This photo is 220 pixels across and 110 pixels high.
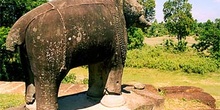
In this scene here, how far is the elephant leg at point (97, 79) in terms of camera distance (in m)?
3.25

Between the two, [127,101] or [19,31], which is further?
[127,101]

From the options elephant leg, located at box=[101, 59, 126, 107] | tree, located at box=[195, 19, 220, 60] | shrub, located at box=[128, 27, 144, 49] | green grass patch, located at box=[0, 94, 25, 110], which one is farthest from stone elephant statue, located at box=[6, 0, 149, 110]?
shrub, located at box=[128, 27, 144, 49]

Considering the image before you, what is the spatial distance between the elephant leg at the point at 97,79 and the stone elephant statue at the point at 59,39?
26 centimetres

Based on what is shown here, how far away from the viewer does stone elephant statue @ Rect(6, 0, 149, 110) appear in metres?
2.48

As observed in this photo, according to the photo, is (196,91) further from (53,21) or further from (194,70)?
(194,70)

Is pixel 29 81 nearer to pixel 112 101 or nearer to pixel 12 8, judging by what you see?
pixel 112 101

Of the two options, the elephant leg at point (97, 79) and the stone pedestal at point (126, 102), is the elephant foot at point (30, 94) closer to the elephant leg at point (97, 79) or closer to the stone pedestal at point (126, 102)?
the stone pedestal at point (126, 102)

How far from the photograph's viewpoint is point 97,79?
11.1ft

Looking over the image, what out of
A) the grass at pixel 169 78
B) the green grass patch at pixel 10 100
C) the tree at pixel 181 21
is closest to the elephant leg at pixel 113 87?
the green grass patch at pixel 10 100

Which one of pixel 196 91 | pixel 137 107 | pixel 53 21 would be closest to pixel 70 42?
pixel 53 21

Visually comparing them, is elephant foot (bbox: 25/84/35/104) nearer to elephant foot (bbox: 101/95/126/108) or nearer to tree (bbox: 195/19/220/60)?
elephant foot (bbox: 101/95/126/108)

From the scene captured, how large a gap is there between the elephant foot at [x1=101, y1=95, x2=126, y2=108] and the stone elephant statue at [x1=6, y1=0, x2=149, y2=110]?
0.49 m

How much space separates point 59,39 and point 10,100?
3086 mm

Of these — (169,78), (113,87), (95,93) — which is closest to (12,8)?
(169,78)
